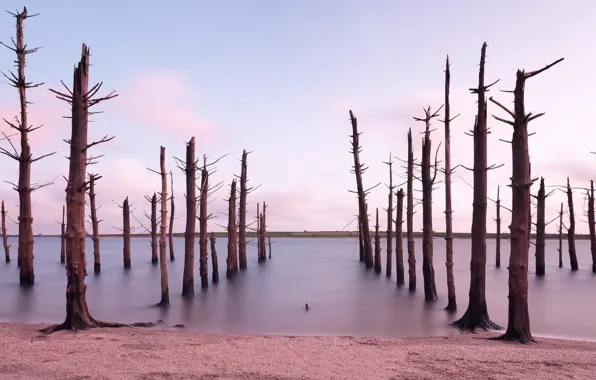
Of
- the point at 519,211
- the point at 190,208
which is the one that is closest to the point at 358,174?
the point at 190,208

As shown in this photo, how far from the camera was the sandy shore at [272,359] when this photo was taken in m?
7.56

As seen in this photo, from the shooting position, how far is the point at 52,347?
30.3 ft

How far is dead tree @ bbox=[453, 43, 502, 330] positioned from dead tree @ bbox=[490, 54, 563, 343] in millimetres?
2414

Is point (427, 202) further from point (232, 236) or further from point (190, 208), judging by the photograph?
point (232, 236)

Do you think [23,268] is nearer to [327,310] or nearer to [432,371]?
[327,310]

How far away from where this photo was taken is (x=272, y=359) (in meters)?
8.45

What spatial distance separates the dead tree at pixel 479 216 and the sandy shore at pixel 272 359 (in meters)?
2.52

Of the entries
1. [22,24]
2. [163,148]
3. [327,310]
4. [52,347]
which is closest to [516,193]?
[52,347]

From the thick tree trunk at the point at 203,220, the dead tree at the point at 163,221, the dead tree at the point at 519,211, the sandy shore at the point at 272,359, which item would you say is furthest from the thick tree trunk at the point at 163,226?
the dead tree at the point at 519,211

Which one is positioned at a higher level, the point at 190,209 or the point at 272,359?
the point at 190,209

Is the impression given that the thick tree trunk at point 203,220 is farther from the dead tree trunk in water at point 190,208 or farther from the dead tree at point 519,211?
the dead tree at point 519,211

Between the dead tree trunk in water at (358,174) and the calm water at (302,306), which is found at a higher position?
the dead tree trunk in water at (358,174)

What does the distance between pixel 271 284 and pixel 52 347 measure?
71.4ft

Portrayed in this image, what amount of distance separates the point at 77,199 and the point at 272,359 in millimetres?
6269
